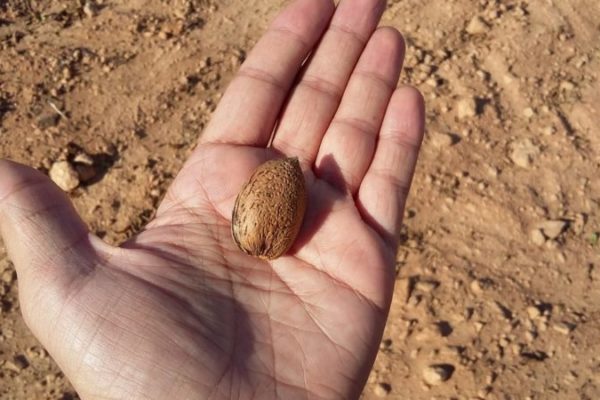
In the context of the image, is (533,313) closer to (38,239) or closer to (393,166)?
(393,166)

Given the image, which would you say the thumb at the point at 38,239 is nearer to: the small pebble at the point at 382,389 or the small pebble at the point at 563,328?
the small pebble at the point at 382,389

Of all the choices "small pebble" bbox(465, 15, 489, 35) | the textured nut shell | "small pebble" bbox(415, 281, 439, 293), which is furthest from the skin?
"small pebble" bbox(465, 15, 489, 35)

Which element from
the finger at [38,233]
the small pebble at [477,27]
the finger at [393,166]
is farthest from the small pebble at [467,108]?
the finger at [38,233]

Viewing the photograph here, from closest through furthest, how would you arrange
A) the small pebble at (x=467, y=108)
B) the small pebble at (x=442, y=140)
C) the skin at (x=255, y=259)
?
the skin at (x=255, y=259)
the small pebble at (x=442, y=140)
the small pebble at (x=467, y=108)

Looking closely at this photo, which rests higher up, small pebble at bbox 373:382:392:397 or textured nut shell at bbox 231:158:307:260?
textured nut shell at bbox 231:158:307:260

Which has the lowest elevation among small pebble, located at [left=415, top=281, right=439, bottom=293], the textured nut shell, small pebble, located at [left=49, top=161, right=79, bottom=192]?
small pebble, located at [left=49, top=161, right=79, bottom=192]

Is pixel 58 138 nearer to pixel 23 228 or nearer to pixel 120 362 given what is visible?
pixel 23 228

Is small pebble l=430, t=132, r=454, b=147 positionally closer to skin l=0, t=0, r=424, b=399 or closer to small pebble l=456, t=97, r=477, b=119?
small pebble l=456, t=97, r=477, b=119
